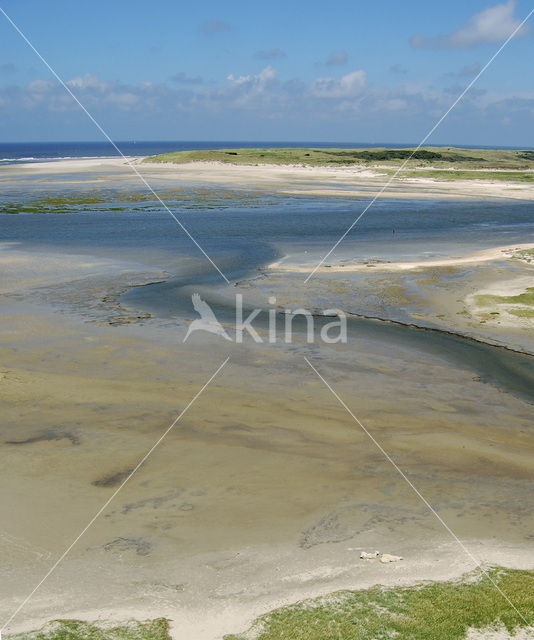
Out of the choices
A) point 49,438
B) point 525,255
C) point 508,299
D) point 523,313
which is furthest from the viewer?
point 525,255

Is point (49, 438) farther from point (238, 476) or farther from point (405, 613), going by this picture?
point (405, 613)

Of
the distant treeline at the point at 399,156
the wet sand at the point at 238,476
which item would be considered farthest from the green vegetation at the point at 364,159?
the wet sand at the point at 238,476

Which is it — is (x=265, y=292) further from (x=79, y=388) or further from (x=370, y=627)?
(x=370, y=627)

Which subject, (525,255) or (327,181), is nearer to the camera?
(525,255)

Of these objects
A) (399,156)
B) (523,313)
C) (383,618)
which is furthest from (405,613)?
(399,156)

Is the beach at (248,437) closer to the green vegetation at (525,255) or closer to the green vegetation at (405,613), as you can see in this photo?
the green vegetation at (405,613)

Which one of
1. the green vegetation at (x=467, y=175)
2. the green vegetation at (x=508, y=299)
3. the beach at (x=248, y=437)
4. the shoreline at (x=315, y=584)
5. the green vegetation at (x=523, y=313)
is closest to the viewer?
the shoreline at (x=315, y=584)

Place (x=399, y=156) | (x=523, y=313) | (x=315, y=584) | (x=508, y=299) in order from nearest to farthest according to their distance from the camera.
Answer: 1. (x=315, y=584)
2. (x=523, y=313)
3. (x=508, y=299)
4. (x=399, y=156)
